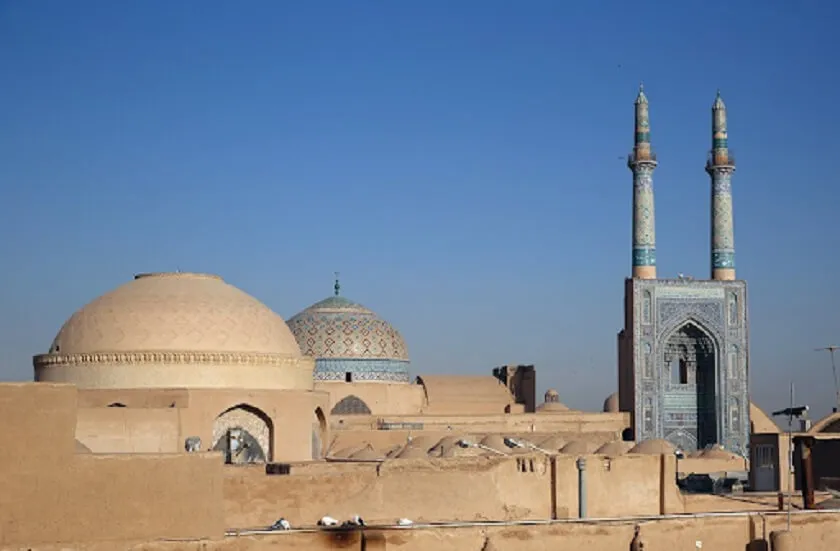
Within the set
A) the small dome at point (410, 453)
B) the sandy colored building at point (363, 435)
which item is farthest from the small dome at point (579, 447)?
the small dome at point (410, 453)

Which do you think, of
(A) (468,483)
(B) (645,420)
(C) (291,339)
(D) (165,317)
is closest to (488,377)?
(B) (645,420)

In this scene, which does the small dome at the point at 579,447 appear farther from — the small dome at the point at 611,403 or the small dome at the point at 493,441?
the small dome at the point at 611,403

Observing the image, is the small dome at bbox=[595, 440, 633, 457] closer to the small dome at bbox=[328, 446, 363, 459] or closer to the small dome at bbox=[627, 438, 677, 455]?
the small dome at bbox=[627, 438, 677, 455]

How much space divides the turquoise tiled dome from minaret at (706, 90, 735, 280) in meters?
9.39

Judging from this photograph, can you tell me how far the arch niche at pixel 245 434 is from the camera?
21.5m

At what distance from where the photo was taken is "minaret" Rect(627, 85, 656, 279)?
34.0 meters

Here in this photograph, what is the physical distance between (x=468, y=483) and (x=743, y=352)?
23003mm

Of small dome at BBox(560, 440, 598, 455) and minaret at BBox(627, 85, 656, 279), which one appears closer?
small dome at BBox(560, 440, 598, 455)

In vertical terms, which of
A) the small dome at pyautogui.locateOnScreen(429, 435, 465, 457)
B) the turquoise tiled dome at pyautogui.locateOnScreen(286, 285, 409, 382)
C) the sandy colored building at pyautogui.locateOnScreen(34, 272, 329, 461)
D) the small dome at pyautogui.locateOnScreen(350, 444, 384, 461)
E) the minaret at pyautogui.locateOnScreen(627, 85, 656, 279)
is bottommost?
the small dome at pyautogui.locateOnScreen(350, 444, 384, 461)

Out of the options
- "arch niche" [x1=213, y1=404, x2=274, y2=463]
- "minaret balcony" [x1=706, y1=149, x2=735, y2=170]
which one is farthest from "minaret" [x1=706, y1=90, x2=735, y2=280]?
"arch niche" [x1=213, y1=404, x2=274, y2=463]

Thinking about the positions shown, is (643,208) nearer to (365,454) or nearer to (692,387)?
(692,387)

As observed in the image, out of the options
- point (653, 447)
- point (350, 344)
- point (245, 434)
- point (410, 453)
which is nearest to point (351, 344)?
point (350, 344)

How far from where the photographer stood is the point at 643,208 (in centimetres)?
3400

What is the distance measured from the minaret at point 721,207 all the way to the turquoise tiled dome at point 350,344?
9.39 metres
